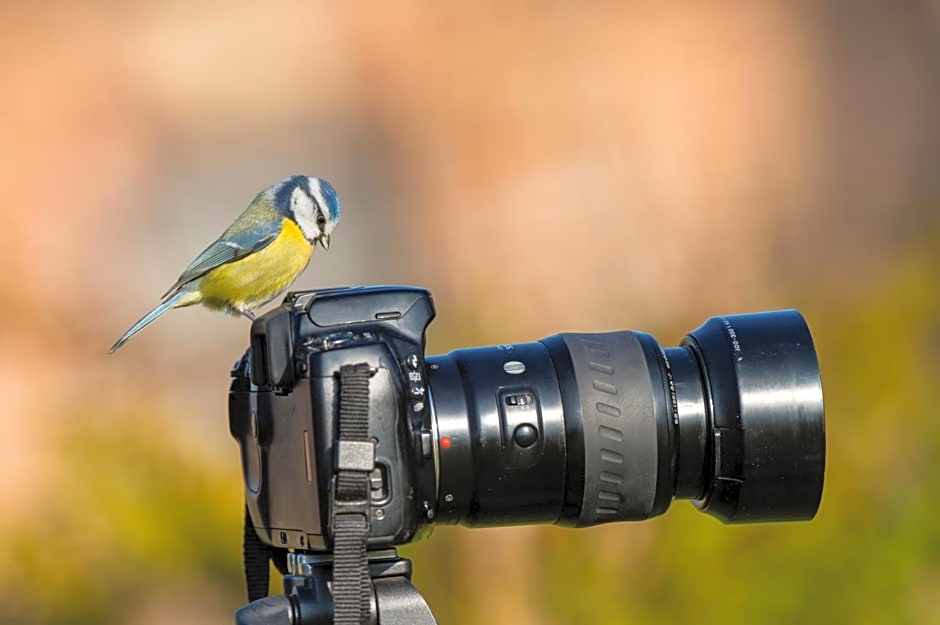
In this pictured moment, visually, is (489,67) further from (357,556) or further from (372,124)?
(357,556)

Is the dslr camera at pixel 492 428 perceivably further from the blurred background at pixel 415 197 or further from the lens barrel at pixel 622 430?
the blurred background at pixel 415 197

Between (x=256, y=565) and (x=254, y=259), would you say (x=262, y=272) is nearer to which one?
(x=254, y=259)

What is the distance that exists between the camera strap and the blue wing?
1148mm

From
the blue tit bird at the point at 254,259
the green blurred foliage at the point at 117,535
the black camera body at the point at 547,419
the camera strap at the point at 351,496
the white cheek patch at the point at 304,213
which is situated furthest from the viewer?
the green blurred foliage at the point at 117,535

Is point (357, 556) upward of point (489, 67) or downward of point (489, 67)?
downward

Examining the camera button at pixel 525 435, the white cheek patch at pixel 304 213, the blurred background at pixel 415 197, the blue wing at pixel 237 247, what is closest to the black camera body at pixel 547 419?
the camera button at pixel 525 435

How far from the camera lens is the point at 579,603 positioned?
3.22m

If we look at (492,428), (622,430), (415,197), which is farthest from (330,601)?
(415,197)

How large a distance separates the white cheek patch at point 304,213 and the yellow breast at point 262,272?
0.04 meters

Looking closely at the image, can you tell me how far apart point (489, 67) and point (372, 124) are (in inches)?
23.9

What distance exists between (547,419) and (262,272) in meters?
1.13

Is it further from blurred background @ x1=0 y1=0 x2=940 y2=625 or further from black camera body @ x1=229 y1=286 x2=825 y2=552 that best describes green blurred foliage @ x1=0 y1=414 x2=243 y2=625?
black camera body @ x1=229 y1=286 x2=825 y2=552

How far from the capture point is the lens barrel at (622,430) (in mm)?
1830

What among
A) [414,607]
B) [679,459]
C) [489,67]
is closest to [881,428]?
[679,459]
